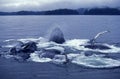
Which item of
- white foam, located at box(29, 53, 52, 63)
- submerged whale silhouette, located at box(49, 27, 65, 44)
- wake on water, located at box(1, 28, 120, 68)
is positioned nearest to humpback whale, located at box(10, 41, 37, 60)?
wake on water, located at box(1, 28, 120, 68)

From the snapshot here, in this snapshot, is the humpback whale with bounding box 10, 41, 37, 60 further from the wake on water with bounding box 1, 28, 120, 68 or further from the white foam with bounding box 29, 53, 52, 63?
the white foam with bounding box 29, 53, 52, 63

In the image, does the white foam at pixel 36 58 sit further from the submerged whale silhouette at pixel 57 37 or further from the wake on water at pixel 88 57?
the submerged whale silhouette at pixel 57 37

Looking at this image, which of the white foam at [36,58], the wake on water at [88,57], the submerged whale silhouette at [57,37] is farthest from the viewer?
the submerged whale silhouette at [57,37]

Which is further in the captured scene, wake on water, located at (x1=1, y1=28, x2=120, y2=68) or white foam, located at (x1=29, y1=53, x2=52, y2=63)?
white foam, located at (x1=29, y1=53, x2=52, y2=63)

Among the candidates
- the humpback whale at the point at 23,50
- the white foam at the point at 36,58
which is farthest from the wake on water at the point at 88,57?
the humpback whale at the point at 23,50

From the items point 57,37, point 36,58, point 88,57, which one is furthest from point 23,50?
point 57,37

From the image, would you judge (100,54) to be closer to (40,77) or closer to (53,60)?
(53,60)

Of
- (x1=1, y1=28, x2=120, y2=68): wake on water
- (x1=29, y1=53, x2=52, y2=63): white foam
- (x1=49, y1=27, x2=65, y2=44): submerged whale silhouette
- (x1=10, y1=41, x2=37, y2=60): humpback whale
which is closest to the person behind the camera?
(x1=1, y1=28, x2=120, y2=68): wake on water

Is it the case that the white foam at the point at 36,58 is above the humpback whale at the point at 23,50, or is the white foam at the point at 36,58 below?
below

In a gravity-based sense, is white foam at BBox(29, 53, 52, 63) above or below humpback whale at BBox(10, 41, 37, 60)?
below

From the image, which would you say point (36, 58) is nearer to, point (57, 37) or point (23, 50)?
point (23, 50)

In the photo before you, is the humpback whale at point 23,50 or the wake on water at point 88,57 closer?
the wake on water at point 88,57

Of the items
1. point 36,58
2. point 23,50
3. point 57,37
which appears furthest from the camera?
point 57,37

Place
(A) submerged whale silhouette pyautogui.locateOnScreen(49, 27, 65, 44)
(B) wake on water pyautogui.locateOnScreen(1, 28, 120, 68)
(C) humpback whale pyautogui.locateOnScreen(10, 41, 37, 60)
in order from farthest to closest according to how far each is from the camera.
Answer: (A) submerged whale silhouette pyautogui.locateOnScreen(49, 27, 65, 44) → (C) humpback whale pyautogui.locateOnScreen(10, 41, 37, 60) → (B) wake on water pyautogui.locateOnScreen(1, 28, 120, 68)
